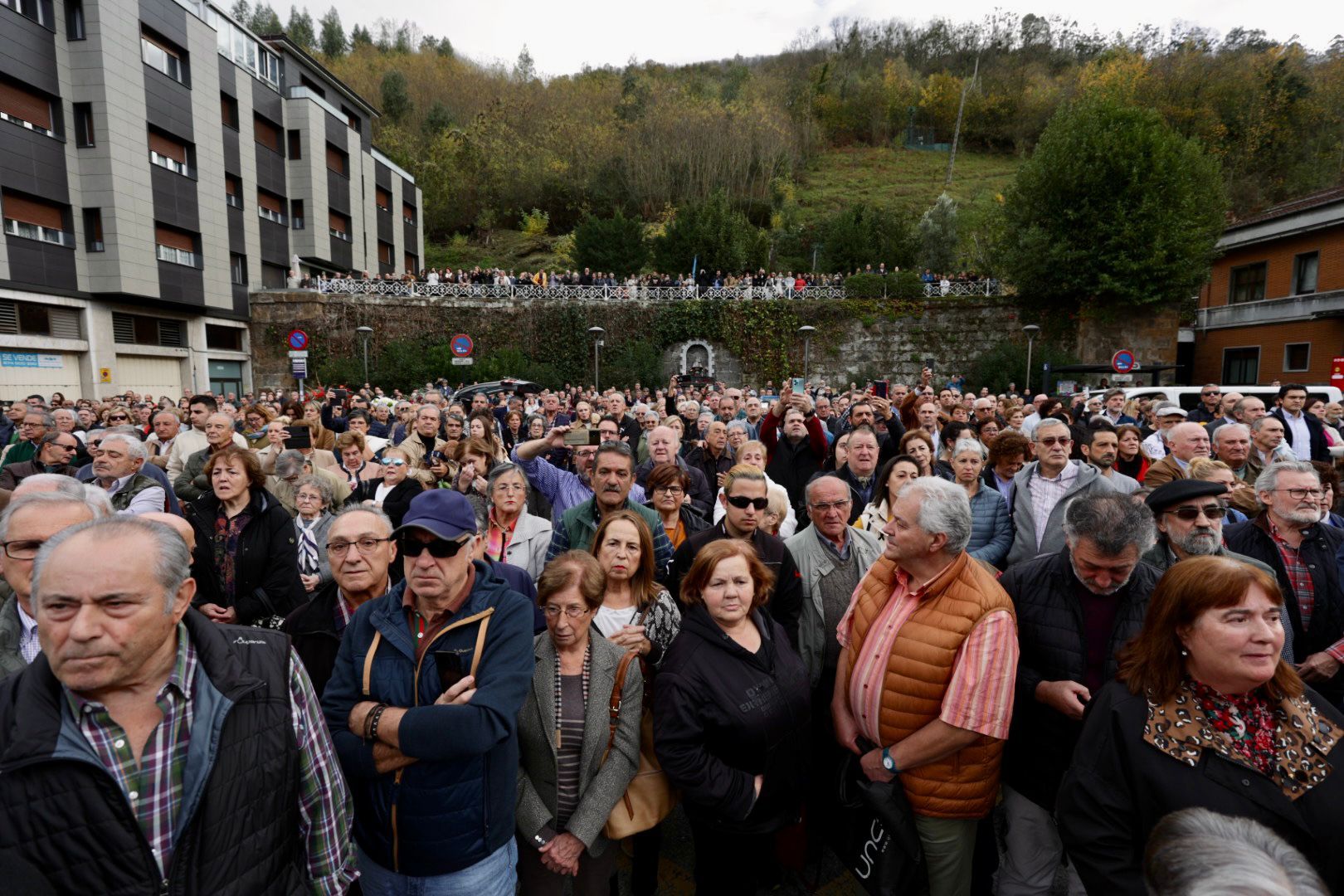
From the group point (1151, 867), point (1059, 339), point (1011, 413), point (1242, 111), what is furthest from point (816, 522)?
point (1242, 111)

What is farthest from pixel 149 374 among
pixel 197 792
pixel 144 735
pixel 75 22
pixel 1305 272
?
pixel 1305 272

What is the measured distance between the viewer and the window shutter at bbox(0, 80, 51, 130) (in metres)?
17.5

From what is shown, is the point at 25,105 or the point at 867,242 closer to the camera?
the point at 25,105

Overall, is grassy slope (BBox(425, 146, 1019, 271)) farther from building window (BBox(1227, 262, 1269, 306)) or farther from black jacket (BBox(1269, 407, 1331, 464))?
black jacket (BBox(1269, 407, 1331, 464))

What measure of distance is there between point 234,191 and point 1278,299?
37954mm

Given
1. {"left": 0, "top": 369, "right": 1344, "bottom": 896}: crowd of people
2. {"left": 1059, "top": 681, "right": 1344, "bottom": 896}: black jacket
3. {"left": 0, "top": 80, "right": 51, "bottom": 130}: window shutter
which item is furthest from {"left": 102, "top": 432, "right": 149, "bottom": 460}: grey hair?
{"left": 0, "top": 80, "right": 51, "bottom": 130}: window shutter

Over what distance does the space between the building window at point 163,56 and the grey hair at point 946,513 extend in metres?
28.3

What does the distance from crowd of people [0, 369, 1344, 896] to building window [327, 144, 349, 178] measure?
31.9 m

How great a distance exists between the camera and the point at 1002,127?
6084 centimetres

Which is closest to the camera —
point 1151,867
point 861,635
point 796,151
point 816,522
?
point 1151,867

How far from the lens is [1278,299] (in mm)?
21594

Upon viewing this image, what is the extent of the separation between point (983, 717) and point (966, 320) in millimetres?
27995

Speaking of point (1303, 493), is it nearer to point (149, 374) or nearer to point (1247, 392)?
point (1247, 392)

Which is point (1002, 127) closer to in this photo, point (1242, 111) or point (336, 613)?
point (1242, 111)
